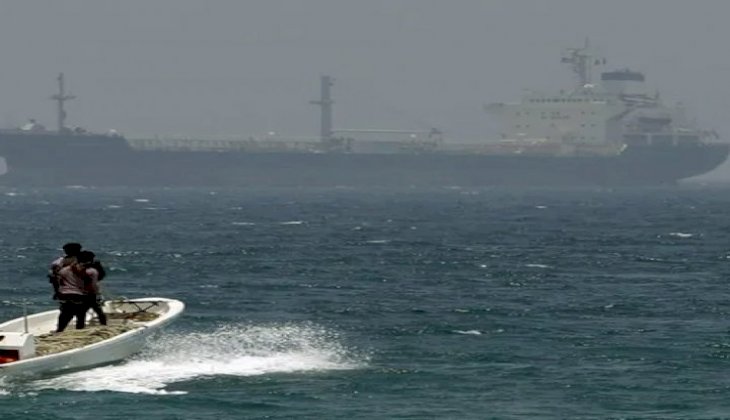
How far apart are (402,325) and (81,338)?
1141cm

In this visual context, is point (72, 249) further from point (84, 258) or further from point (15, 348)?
point (15, 348)

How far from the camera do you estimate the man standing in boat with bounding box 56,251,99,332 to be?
93.4ft

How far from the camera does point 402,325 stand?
38.0m

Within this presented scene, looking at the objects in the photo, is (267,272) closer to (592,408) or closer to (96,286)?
(96,286)

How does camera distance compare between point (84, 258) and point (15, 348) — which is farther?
point (84, 258)

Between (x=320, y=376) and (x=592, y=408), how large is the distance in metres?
5.12

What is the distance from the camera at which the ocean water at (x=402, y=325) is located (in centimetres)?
2631

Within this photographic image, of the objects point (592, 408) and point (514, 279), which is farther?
point (514, 279)

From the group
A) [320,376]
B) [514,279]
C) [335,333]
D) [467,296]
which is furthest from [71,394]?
[514,279]

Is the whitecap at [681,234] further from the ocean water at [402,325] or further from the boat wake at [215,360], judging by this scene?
the boat wake at [215,360]

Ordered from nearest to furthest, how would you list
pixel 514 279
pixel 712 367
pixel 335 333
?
pixel 712 367 → pixel 335 333 → pixel 514 279

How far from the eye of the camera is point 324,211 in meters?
122

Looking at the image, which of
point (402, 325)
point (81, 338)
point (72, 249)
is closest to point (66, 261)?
point (72, 249)

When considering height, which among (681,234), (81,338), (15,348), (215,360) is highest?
(15,348)
